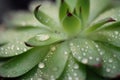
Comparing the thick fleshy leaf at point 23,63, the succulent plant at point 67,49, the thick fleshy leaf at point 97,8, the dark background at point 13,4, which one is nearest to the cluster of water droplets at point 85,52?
the succulent plant at point 67,49

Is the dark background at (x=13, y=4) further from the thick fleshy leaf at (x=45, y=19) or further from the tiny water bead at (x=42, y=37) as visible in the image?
the tiny water bead at (x=42, y=37)

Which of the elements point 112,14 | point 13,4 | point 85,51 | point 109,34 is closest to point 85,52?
point 85,51

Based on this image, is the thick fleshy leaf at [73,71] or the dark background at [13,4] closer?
the thick fleshy leaf at [73,71]

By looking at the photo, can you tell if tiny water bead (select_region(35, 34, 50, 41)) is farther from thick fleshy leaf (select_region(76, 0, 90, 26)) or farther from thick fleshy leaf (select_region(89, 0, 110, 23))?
thick fleshy leaf (select_region(89, 0, 110, 23))

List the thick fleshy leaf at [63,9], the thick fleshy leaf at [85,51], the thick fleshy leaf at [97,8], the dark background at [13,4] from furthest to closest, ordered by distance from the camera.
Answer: the dark background at [13,4] < the thick fleshy leaf at [97,8] < the thick fleshy leaf at [63,9] < the thick fleshy leaf at [85,51]

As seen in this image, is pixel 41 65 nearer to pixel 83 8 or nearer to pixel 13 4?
pixel 83 8

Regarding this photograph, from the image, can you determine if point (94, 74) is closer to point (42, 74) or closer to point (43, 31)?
point (42, 74)

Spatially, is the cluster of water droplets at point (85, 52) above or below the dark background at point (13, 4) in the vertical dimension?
above
